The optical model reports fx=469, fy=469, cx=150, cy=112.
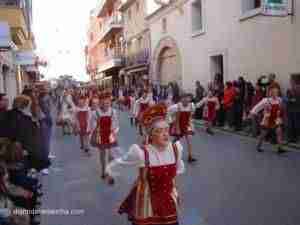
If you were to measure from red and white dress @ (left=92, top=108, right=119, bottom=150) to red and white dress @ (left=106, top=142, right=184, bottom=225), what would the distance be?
4083 millimetres

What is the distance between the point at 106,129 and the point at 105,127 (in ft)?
0.13

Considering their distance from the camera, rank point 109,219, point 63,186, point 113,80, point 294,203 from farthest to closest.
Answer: point 113,80
point 63,186
point 294,203
point 109,219

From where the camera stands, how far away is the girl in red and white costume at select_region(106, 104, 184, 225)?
12.9 feet

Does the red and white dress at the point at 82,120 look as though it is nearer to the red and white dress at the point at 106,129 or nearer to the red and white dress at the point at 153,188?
the red and white dress at the point at 106,129

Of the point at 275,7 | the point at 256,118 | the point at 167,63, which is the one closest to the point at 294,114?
the point at 256,118

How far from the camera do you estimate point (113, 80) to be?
163ft

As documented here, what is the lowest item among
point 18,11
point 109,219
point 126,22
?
point 109,219

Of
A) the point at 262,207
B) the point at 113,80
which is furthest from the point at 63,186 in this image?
the point at 113,80

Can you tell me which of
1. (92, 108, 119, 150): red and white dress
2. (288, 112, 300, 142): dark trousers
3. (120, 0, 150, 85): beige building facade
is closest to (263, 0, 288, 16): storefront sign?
(288, 112, 300, 142): dark trousers

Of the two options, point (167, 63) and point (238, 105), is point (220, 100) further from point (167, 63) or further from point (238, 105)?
point (167, 63)

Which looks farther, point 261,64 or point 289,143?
point 261,64

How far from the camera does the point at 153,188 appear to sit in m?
3.97

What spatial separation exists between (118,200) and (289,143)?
6079 mm

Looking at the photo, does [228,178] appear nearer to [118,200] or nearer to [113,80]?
[118,200]
